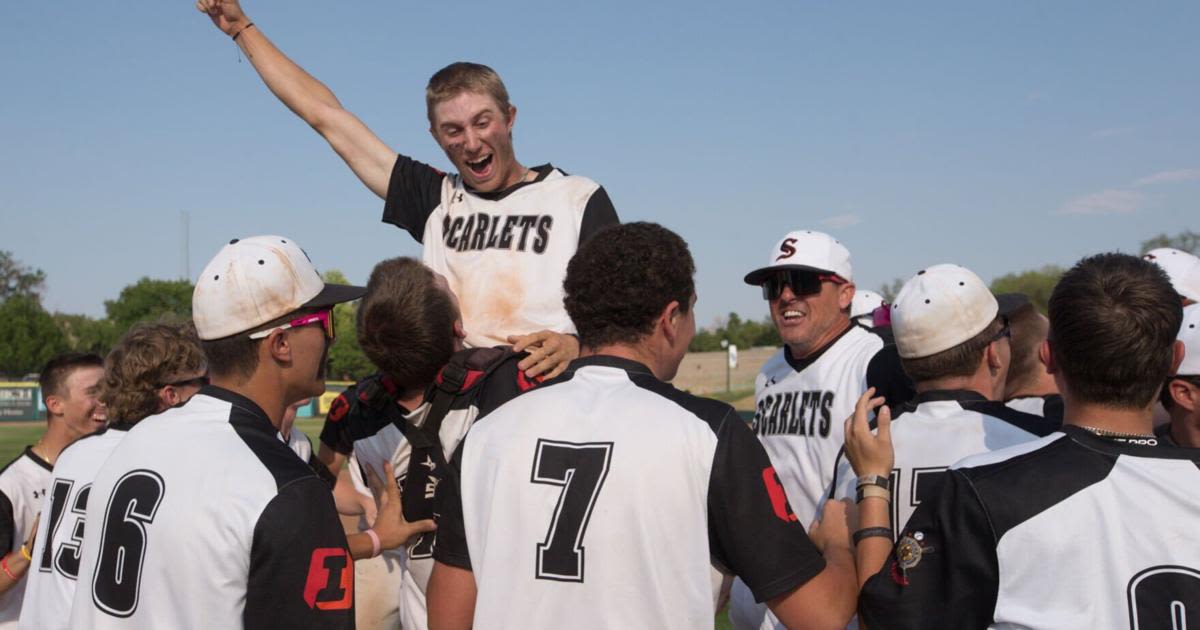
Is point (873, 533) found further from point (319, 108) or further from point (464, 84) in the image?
point (319, 108)

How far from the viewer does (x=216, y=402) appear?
3.08 metres

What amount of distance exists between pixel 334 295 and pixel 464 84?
1.34 m

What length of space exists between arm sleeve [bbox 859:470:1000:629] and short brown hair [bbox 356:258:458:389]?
2104 millimetres

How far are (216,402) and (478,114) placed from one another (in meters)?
1.80

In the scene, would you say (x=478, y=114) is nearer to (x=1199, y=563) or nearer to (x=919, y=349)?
(x=919, y=349)

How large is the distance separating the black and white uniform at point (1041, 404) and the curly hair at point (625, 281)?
8.02 feet

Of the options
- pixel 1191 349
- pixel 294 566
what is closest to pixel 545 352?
pixel 294 566

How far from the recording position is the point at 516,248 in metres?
4.24

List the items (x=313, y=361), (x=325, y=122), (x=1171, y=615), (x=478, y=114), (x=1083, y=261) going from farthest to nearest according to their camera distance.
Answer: (x=325, y=122) < (x=478, y=114) < (x=313, y=361) < (x=1083, y=261) < (x=1171, y=615)

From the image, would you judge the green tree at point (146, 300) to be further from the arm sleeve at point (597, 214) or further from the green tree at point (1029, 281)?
the arm sleeve at point (597, 214)

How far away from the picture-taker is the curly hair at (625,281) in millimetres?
2896

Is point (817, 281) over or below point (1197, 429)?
over

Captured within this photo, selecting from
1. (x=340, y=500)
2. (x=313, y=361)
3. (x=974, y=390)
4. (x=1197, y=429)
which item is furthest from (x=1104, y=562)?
(x=340, y=500)

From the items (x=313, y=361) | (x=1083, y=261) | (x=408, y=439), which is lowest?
(x=408, y=439)
